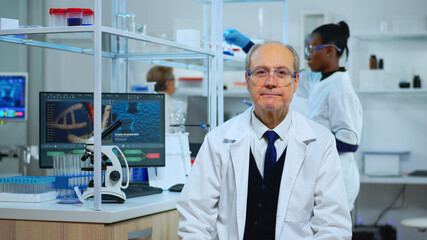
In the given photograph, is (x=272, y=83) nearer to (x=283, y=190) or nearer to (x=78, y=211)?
(x=283, y=190)

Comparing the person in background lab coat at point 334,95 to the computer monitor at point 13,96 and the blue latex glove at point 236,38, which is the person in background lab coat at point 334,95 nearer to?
the blue latex glove at point 236,38

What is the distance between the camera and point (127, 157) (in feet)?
8.40

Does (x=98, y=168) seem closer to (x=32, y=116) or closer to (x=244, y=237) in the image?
(x=244, y=237)

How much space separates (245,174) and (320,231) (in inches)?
11.7

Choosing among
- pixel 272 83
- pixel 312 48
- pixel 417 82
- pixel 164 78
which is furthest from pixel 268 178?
pixel 417 82

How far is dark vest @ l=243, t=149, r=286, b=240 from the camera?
1.83m

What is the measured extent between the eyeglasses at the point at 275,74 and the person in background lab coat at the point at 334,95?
1305 millimetres

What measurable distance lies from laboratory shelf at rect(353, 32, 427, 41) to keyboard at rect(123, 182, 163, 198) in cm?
319

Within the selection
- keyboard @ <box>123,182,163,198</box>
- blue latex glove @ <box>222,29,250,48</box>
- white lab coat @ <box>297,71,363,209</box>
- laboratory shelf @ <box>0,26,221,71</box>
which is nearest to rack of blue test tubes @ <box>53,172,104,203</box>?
keyboard @ <box>123,182,163,198</box>

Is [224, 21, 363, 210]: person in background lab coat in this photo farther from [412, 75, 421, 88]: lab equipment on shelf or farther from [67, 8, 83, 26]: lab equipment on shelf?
[412, 75, 421, 88]: lab equipment on shelf

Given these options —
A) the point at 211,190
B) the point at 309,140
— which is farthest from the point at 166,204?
the point at 309,140

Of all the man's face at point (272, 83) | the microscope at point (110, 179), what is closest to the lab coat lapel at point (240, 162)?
the man's face at point (272, 83)

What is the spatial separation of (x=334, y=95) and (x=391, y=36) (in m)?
2.37

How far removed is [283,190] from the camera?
1829 mm
